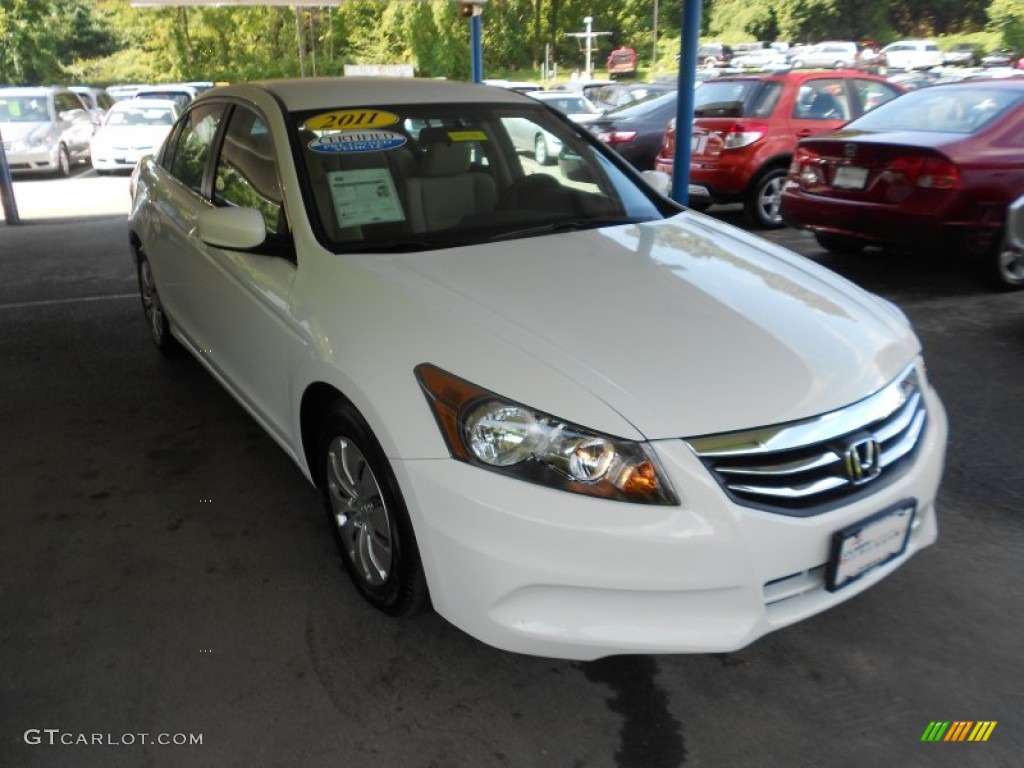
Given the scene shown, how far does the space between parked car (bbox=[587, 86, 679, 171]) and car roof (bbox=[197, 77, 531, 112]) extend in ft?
22.1

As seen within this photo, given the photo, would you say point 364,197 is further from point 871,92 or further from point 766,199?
point 871,92

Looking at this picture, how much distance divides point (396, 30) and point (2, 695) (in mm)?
46065

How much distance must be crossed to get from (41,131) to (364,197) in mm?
14500

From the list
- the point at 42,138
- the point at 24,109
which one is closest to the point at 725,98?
the point at 42,138

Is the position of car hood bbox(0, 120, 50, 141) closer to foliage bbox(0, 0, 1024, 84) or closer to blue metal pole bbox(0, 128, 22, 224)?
blue metal pole bbox(0, 128, 22, 224)

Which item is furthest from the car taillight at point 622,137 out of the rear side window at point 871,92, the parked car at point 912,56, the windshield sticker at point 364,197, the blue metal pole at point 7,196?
the parked car at point 912,56

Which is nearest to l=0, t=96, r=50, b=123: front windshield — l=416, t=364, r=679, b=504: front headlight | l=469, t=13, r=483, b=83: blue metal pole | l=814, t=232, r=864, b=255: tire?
l=469, t=13, r=483, b=83: blue metal pole

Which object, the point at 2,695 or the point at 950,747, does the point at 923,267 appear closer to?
the point at 950,747

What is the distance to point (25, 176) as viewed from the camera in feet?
52.2

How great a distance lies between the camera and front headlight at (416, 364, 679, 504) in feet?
6.70

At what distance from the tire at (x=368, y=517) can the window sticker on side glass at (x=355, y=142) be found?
1.09 meters

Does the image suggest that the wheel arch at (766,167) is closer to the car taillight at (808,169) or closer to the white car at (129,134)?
the car taillight at (808,169)

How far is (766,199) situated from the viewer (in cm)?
881

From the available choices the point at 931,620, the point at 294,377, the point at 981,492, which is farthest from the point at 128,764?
the point at 981,492
